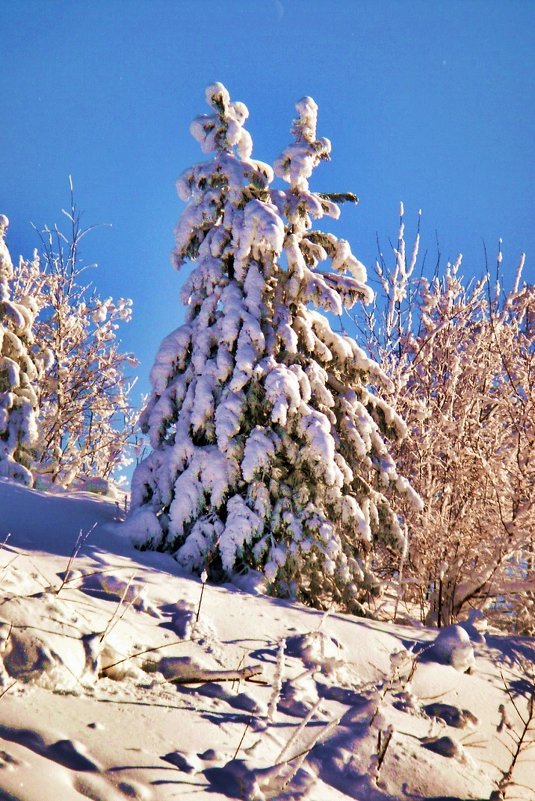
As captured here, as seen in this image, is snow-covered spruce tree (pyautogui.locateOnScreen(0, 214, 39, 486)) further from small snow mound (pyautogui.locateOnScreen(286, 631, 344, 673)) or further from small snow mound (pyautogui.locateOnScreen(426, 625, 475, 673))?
small snow mound (pyautogui.locateOnScreen(426, 625, 475, 673))

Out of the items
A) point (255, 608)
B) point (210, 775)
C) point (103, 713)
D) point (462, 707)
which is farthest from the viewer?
point (255, 608)

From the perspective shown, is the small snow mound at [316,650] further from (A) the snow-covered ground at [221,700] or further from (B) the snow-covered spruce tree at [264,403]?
(B) the snow-covered spruce tree at [264,403]

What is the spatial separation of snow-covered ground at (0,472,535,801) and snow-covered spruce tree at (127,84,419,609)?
121cm

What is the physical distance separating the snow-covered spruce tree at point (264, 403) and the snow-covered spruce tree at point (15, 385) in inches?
194

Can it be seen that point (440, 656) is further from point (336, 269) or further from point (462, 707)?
point (336, 269)

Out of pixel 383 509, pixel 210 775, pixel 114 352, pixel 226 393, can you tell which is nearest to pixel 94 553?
pixel 226 393

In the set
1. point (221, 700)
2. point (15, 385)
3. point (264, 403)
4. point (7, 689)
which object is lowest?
point (221, 700)

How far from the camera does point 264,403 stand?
6.91m

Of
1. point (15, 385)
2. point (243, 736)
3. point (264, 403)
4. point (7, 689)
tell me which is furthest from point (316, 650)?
point (15, 385)

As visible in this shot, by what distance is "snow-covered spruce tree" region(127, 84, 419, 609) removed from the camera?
21.1 feet

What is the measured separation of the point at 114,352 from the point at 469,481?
12.8m

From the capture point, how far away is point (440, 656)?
180 inches

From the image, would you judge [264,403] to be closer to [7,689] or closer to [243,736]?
[243,736]

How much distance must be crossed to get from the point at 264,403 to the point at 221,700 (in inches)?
165
